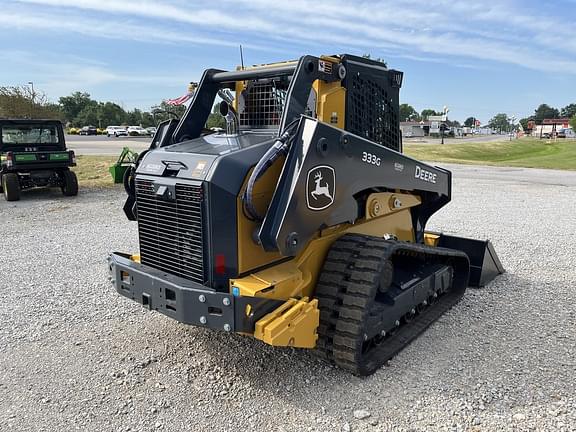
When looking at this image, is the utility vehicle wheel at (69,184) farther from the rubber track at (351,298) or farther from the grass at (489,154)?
the grass at (489,154)

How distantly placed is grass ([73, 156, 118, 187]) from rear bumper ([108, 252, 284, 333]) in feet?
42.5

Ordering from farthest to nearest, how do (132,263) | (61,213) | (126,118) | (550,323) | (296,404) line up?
(126,118) → (61,213) → (550,323) → (132,263) → (296,404)

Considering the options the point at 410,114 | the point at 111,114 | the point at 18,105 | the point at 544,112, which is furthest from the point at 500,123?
the point at 18,105

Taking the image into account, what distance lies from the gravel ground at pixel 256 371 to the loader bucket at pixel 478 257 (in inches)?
6.1

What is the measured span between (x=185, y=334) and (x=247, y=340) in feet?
1.94

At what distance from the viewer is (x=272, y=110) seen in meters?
4.45

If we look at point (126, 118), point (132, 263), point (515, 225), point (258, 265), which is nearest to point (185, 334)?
point (132, 263)

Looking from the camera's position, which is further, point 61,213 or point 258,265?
point 61,213

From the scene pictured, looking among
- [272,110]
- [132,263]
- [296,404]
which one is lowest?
[296,404]

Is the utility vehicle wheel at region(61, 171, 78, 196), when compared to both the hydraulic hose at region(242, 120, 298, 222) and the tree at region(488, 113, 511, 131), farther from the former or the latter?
the tree at region(488, 113, 511, 131)

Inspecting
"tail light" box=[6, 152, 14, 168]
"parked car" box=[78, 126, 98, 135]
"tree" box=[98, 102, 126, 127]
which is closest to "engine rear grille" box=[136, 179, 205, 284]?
"tail light" box=[6, 152, 14, 168]

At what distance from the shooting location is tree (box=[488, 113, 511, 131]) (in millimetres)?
159125

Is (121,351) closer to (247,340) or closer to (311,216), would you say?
(247,340)

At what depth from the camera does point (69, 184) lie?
13305 mm
